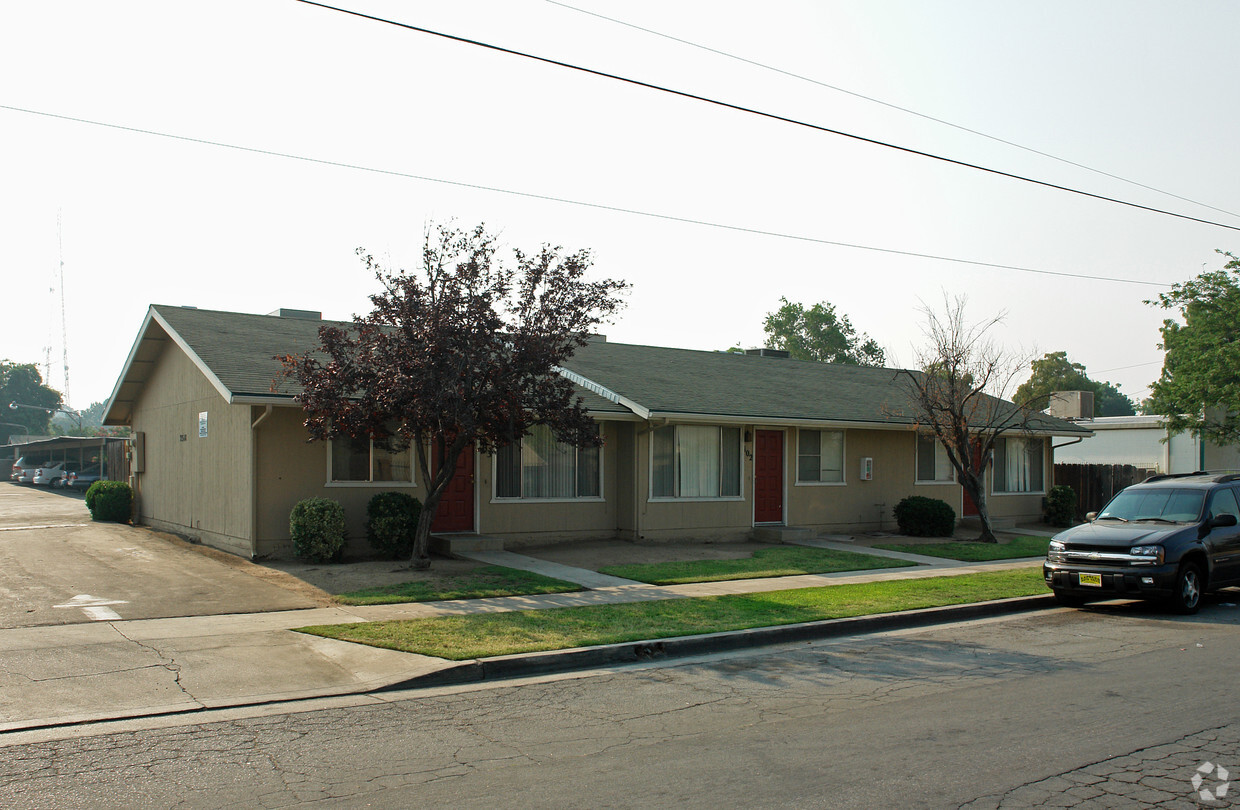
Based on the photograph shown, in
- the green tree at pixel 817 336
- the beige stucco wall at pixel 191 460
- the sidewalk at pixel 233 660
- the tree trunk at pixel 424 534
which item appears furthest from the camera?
the green tree at pixel 817 336

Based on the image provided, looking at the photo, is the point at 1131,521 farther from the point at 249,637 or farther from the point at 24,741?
the point at 24,741

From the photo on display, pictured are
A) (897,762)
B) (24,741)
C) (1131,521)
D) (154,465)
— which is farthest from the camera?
(154,465)

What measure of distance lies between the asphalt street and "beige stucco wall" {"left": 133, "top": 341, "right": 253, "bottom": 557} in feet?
30.8

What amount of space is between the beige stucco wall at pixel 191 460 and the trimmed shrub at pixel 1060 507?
21412 millimetres

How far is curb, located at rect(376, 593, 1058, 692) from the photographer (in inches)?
339

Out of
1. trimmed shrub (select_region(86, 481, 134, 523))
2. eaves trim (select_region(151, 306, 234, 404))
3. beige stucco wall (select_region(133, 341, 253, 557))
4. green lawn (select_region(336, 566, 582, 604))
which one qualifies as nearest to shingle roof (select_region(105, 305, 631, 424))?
eaves trim (select_region(151, 306, 234, 404))

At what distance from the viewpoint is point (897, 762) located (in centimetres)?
598

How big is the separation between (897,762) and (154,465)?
66.4ft

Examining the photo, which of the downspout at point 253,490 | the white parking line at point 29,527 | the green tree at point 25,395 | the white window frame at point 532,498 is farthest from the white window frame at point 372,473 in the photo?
the green tree at point 25,395

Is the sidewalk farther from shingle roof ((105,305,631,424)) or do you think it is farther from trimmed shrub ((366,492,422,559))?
shingle roof ((105,305,631,424))

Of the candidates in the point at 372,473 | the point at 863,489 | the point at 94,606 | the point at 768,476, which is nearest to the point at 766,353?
the point at 863,489

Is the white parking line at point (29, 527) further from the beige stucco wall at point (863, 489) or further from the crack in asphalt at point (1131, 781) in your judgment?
the crack in asphalt at point (1131, 781)

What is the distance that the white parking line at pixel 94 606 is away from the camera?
10.8 meters

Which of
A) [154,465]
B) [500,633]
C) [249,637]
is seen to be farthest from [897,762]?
[154,465]
